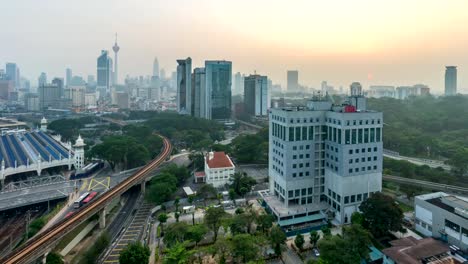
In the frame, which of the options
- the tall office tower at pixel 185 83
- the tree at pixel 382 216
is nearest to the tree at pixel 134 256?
the tree at pixel 382 216

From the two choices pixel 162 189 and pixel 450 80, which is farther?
pixel 450 80

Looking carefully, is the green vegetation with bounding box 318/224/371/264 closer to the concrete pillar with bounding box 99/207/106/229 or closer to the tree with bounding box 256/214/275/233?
the tree with bounding box 256/214/275/233

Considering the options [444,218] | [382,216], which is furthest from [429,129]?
[382,216]

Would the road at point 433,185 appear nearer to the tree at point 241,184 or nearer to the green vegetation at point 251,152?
the tree at point 241,184

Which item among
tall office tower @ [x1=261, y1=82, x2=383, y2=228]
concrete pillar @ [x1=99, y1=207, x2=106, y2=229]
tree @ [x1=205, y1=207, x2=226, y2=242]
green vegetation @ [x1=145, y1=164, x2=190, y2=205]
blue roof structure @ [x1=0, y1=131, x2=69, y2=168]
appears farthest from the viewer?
blue roof structure @ [x1=0, y1=131, x2=69, y2=168]

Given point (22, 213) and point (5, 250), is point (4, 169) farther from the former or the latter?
point (5, 250)

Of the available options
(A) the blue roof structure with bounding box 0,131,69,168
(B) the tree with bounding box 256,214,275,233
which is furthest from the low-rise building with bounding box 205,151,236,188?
(A) the blue roof structure with bounding box 0,131,69,168

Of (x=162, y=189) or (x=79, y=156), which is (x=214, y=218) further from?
(x=79, y=156)
